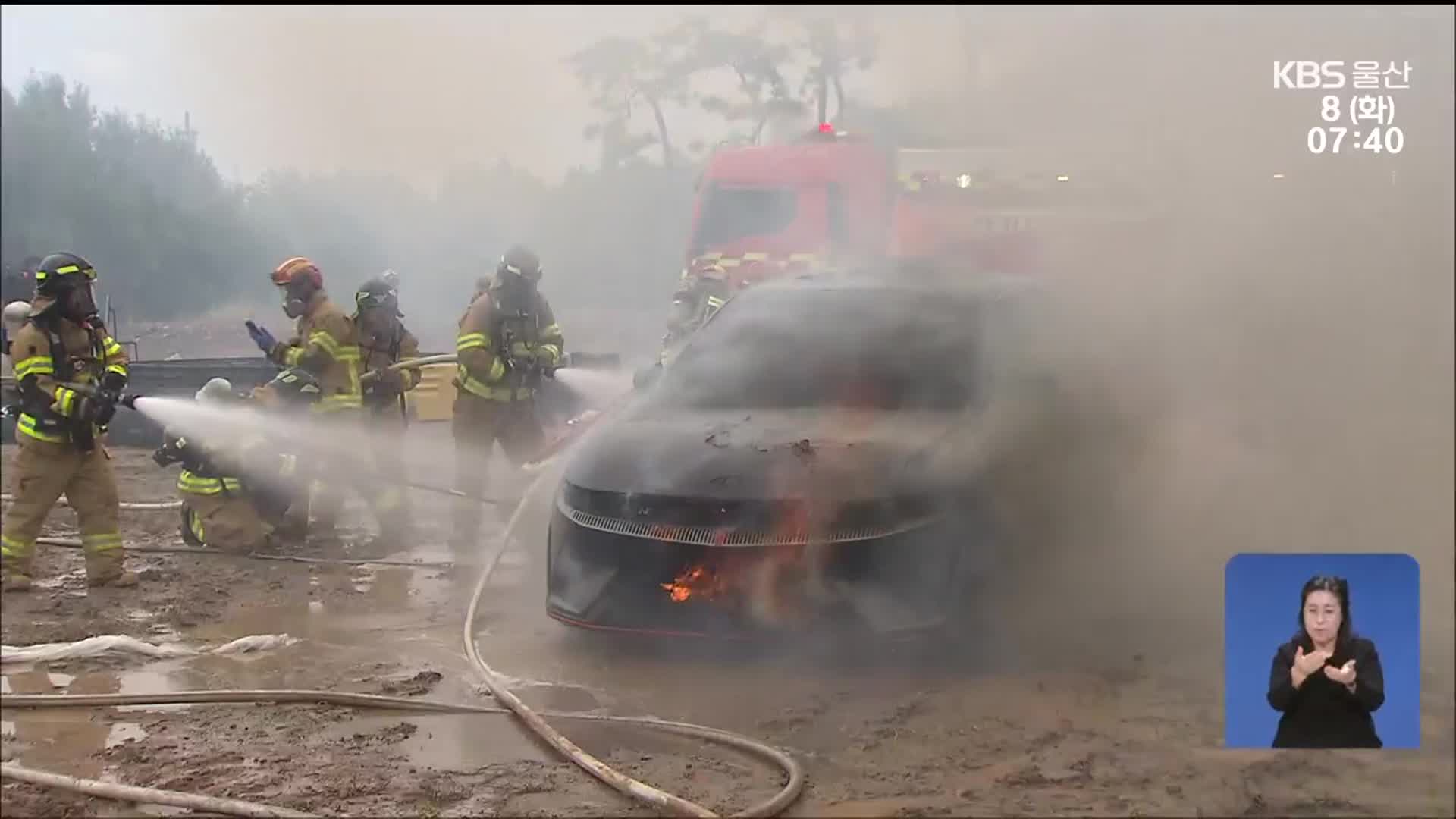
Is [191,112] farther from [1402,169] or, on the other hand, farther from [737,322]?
[1402,169]

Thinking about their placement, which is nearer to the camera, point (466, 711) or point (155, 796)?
point (155, 796)

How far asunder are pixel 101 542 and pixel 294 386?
3.49 feet

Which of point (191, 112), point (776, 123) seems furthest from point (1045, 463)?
point (191, 112)

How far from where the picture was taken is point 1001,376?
4.27 meters

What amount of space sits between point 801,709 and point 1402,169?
249cm

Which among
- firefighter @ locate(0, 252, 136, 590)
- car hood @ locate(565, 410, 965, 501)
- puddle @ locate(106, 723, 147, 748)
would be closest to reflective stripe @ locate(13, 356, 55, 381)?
firefighter @ locate(0, 252, 136, 590)

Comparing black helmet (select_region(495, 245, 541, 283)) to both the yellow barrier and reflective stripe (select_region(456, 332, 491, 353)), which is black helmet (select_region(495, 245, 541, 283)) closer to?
reflective stripe (select_region(456, 332, 491, 353))

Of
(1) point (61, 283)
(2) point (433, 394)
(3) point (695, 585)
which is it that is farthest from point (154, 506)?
(3) point (695, 585)

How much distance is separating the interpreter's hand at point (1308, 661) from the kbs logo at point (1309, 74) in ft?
5.44

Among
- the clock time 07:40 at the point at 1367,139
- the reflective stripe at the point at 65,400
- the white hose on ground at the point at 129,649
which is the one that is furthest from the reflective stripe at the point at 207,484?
the clock time 07:40 at the point at 1367,139

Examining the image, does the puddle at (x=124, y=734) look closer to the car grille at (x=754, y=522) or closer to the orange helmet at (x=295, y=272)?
the car grille at (x=754, y=522)

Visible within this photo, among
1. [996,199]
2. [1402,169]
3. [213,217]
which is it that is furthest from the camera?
[996,199]

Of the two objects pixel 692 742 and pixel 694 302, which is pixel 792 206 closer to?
pixel 694 302

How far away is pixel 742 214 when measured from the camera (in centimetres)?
520
